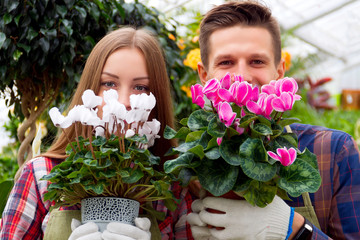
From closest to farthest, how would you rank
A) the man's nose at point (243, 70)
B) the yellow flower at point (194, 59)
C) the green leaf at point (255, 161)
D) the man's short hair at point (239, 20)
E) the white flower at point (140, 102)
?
the green leaf at point (255, 161), the white flower at point (140, 102), the man's nose at point (243, 70), the man's short hair at point (239, 20), the yellow flower at point (194, 59)

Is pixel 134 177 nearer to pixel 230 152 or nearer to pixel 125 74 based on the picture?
pixel 230 152

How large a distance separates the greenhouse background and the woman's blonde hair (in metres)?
1.05

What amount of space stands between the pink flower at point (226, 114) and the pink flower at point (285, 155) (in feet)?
0.40

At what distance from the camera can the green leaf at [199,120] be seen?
1152mm

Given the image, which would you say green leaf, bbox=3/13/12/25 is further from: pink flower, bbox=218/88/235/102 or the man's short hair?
pink flower, bbox=218/88/235/102

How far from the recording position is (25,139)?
7.41ft

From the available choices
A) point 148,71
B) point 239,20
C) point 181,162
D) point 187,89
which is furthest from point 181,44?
point 181,162

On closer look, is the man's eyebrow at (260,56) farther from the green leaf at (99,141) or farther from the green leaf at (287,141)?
the green leaf at (99,141)

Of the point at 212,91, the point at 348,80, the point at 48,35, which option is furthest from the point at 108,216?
the point at 348,80

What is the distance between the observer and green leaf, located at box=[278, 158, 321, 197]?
1.08 meters

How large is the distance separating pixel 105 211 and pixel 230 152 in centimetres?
36

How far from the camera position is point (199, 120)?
1.18 m

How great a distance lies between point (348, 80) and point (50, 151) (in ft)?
48.6

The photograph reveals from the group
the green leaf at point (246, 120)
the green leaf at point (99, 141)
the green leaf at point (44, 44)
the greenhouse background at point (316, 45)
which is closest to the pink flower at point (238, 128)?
the green leaf at point (246, 120)
